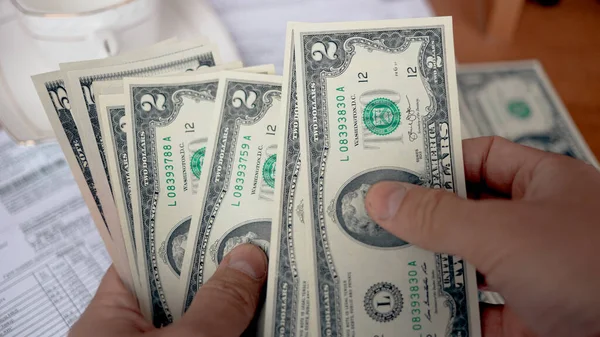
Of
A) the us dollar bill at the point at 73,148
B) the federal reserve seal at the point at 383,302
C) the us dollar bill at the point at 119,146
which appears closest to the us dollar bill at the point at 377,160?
the federal reserve seal at the point at 383,302

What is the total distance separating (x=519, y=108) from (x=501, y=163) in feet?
0.78

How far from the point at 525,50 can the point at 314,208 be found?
18.6 inches

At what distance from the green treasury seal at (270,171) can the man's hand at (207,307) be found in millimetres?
69

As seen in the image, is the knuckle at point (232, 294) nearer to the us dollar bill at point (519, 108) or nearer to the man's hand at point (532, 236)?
the man's hand at point (532, 236)

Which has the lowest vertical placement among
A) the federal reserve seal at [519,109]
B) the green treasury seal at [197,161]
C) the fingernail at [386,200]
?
the federal reserve seal at [519,109]

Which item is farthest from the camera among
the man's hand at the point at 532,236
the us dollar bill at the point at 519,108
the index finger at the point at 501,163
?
the us dollar bill at the point at 519,108

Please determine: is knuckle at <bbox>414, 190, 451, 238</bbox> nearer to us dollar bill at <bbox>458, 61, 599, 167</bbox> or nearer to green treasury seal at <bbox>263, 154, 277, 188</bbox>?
green treasury seal at <bbox>263, 154, 277, 188</bbox>

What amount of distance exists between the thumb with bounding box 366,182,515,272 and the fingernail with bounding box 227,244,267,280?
137 mm

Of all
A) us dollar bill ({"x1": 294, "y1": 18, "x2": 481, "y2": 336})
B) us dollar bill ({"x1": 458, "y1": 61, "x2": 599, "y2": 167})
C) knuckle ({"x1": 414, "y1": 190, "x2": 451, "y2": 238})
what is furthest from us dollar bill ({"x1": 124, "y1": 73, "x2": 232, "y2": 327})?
us dollar bill ({"x1": 458, "y1": 61, "x2": 599, "y2": 167})

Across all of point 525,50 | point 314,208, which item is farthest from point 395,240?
point 525,50

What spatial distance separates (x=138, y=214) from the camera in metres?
0.47

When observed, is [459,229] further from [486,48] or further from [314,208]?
[486,48]

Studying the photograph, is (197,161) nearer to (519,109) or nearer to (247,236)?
(247,236)

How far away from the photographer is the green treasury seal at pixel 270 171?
483 mm
